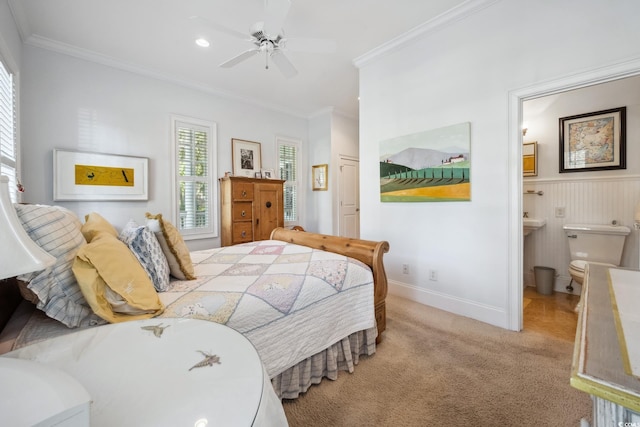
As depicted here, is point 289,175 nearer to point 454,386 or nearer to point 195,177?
point 195,177

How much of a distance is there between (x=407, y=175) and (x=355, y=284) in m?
1.59

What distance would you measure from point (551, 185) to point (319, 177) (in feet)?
11.0

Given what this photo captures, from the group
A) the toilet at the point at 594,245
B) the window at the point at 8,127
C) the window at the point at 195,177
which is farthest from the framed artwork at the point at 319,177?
the window at the point at 8,127

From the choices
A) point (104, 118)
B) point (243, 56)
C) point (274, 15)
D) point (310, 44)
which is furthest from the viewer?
point (104, 118)

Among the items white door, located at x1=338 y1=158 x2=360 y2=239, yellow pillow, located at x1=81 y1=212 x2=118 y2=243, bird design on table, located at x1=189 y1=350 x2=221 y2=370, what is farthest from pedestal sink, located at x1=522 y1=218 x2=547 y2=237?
yellow pillow, located at x1=81 y1=212 x2=118 y2=243

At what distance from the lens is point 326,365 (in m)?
1.67

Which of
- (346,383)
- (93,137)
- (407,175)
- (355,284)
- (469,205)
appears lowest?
(346,383)

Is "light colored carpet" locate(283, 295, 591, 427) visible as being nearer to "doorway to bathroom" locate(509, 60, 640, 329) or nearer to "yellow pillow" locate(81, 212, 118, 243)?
"doorway to bathroom" locate(509, 60, 640, 329)

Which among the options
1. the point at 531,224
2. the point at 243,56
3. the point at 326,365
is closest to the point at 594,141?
the point at 531,224

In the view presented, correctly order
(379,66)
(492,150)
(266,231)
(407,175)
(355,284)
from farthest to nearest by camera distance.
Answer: (266,231) < (379,66) < (407,175) < (492,150) < (355,284)

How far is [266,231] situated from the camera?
162 inches

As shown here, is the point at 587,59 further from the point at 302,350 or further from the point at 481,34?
the point at 302,350

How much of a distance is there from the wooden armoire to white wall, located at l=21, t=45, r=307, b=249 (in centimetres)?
40

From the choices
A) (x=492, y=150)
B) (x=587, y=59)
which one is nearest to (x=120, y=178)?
(x=492, y=150)
